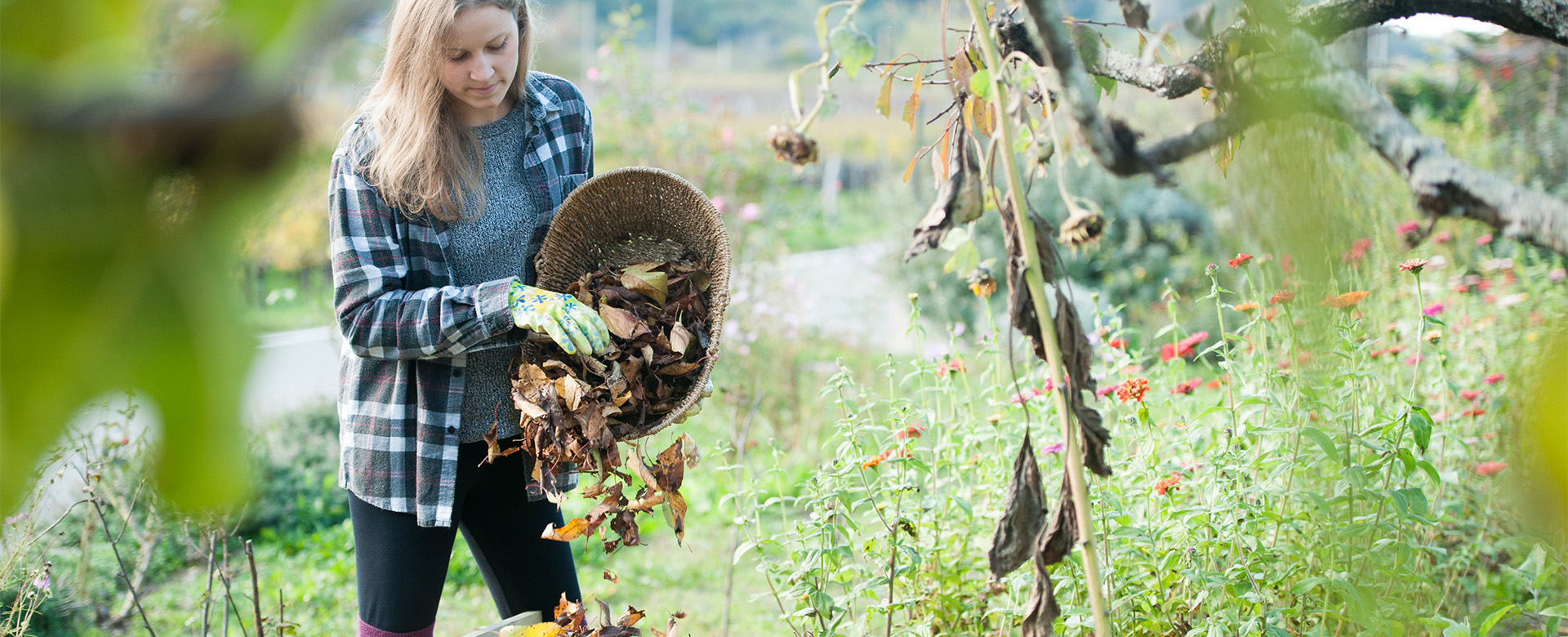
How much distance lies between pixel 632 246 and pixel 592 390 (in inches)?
16.5

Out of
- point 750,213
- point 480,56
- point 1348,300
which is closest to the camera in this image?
point 1348,300

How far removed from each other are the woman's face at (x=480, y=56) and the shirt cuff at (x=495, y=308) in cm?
38

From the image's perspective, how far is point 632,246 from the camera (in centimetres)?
193

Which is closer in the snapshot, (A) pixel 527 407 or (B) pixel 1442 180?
(B) pixel 1442 180

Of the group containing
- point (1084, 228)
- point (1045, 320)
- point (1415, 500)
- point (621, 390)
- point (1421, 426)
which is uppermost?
point (1084, 228)

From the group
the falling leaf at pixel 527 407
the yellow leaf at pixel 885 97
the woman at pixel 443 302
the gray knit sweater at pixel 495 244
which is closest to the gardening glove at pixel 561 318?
the woman at pixel 443 302

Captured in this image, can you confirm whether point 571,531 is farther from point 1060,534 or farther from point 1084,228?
point 1084,228

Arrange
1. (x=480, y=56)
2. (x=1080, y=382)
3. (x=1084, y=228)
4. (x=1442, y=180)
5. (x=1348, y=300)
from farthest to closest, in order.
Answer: (x=480, y=56), (x=1348, y=300), (x=1080, y=382), (x=1084, y=228), (x=1442, y=180)

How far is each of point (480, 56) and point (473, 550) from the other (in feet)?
3.21

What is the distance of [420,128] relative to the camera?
167cm

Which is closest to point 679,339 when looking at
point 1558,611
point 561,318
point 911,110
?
point 561,318

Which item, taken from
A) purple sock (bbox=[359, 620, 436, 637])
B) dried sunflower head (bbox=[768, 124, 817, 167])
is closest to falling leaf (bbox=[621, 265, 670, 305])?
dried sunflower head (bbox=[768, 124, 817, 167])

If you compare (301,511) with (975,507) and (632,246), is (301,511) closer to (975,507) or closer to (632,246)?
(632,246)

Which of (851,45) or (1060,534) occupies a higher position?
(851,45)
